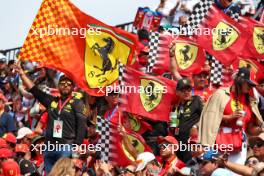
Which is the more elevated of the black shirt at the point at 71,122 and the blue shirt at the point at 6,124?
the black shirt at the point at 71,122

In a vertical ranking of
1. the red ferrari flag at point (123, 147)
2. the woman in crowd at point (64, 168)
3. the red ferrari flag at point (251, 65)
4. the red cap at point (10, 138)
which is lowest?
the red cap at point (10, 138)

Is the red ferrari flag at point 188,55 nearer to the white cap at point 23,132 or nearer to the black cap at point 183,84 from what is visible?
the black cap at point 183,84

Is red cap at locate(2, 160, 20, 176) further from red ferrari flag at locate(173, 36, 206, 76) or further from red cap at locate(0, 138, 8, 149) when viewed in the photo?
red ferrari flag at locate(173, 36, 206, 76)

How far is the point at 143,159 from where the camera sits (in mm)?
14445

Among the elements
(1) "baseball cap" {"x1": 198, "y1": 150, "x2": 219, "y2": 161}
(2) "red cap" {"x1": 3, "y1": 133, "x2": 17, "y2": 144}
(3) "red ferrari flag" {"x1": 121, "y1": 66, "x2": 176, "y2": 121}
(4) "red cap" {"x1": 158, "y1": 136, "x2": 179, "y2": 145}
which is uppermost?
(3) "red ferrari flag" {"x1": 121, "y1": 66, "x2": 176, "y2": 121}

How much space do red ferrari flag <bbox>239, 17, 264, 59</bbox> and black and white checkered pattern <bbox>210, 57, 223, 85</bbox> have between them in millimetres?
386

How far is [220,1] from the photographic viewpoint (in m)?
18.2

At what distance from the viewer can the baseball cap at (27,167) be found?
1634cm

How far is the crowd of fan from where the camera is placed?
44.7 feet

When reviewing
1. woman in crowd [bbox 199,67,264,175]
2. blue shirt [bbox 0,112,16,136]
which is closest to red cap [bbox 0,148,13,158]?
blue shirt [bbox 0,112,16,136]

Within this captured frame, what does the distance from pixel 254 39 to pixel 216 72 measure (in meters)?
0.73

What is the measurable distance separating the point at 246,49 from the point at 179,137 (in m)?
2.21

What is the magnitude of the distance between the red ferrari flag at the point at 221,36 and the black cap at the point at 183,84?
4.64ft

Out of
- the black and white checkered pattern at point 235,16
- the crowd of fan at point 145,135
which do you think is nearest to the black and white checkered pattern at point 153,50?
the crowd of fan at point 145,135
